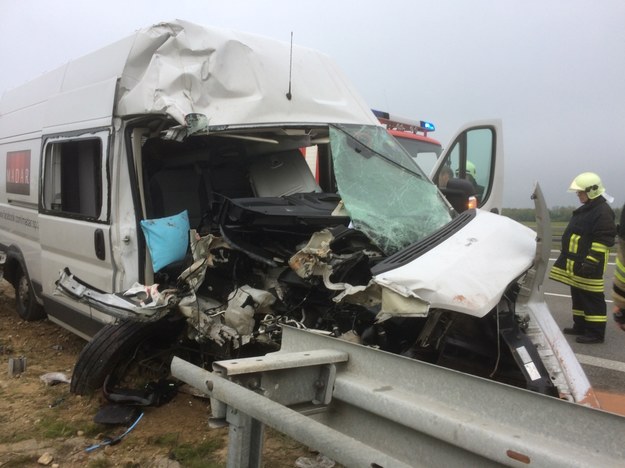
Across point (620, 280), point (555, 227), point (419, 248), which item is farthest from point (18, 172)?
point (555, 227)

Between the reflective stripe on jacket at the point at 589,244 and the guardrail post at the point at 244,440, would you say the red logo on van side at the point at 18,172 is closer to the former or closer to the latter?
the guardrail post at the point at 244,440

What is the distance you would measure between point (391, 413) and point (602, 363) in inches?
162

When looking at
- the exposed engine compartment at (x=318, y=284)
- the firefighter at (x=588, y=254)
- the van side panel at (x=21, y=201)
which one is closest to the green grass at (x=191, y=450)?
the exposed engine compartment at (x=318, y=284)

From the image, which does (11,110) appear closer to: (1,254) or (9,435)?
(1,254)

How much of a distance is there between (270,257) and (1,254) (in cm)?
421

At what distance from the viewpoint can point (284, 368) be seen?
174 cm

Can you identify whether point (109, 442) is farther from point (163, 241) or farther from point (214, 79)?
point (214, 79)

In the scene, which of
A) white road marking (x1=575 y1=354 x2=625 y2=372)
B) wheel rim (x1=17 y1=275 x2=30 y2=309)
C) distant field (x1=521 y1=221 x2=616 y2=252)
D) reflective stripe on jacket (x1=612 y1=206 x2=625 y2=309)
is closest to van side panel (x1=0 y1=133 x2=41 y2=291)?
wheel rim (x1=17 y1=275 x2=30 y2=309)

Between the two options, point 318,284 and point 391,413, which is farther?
point 318,284

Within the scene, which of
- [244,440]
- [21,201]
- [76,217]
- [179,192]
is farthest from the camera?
[21,201]

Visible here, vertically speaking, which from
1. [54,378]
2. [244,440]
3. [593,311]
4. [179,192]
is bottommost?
[54,378]

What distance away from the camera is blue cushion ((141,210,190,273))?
350 centimetres

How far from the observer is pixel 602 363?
4859 millimetres

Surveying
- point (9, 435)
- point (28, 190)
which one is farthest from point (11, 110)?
point (9, 435)
